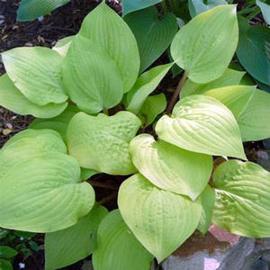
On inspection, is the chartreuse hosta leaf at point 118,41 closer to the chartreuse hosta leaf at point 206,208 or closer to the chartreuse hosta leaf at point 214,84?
the chartreuse hosta leaf at point 214,84

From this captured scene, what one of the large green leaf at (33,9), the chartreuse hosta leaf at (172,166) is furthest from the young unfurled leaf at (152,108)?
the large green leaf at (33,9)

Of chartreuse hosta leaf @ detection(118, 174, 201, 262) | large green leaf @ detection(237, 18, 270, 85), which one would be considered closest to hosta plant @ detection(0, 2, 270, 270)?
chartreuse hosta leaf @ detection(118, 174, 201, 262)

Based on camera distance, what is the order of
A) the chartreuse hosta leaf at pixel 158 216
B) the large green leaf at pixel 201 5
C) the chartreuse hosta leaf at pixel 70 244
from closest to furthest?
the chartreuse hosta leaf at pixel 158 216
the chartreuse hosta leaf at pixel 70 244
the large green leaf at pixel 201 5

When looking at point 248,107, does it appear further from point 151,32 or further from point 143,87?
point 151,32

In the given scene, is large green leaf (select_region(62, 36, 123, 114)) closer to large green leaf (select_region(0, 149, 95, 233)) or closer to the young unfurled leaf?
the young unfurled leaf

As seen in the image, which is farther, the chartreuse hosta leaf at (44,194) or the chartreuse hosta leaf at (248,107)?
the chartreuse hosta leaf at (248,107)

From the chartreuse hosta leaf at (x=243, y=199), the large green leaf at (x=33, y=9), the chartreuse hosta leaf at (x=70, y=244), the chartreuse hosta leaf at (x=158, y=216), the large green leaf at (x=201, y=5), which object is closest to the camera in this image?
Answer: the chartreuse hosta leaf at (x=158, y=216)

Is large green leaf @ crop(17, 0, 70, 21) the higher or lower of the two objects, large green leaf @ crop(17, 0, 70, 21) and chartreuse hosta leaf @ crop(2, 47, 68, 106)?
the higher

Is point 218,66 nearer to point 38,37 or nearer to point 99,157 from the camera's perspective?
point 99,157
